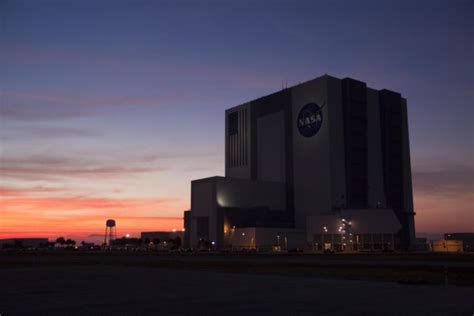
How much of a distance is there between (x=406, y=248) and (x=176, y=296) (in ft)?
487

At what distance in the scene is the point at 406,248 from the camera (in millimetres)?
157875

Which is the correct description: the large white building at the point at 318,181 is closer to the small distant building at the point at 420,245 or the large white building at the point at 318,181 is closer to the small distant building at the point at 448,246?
the small distant building at the point at 420,245

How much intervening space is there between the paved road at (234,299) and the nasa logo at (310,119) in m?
138

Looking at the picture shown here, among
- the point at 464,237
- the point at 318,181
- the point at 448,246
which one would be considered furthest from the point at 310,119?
the point at 464,237

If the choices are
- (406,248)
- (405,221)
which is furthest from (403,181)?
(406,248)

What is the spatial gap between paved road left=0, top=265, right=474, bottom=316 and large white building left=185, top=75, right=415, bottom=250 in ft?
394

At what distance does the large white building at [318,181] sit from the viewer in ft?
508

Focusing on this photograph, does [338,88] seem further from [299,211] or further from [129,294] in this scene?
[129,294]

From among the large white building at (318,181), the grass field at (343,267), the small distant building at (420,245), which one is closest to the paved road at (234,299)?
the grass field at (343,267)

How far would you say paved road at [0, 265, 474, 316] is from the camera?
18656mm

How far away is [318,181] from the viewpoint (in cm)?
16200

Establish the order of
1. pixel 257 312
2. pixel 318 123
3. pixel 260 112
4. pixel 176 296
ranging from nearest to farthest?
pixel 257 312 → pixel 176 296 → pixel 318 123 → pixel 260 112

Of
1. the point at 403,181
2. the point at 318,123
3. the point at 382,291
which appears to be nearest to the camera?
the point at 382,291

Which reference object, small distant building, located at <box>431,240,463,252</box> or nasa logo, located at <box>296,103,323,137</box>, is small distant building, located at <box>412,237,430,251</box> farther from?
nasa logo, located at <box>296,103,323,137</box>
